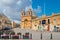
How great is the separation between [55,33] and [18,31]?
156 cm

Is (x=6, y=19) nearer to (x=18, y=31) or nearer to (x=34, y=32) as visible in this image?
(x=18, y=31)

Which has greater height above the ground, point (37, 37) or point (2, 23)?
point (2, 23)

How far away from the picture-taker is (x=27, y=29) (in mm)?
8375

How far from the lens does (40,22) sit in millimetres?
8719

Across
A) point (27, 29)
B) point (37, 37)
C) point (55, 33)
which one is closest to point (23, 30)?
point (27, 29)

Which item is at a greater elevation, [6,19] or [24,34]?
[6,19]

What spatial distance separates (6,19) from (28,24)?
1.03m

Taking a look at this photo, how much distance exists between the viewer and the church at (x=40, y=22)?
8461 mm

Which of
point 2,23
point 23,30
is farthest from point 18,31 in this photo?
point 2,23

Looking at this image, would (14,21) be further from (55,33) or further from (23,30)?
(55,33)

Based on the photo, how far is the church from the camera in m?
8.46

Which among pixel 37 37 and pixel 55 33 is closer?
pixel 37 37

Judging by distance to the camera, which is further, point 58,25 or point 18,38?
point 58,25

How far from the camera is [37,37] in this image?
7816 millimetres
